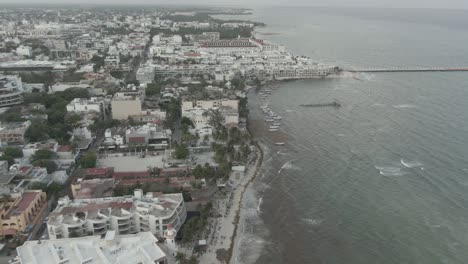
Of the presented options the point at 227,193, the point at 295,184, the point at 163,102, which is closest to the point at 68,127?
the point at 163,102

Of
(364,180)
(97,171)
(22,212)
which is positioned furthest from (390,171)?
(22,212)

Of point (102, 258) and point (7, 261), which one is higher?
point (102, 258)

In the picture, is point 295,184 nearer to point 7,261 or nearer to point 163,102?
point 7,261

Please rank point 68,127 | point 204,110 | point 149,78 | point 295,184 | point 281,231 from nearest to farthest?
point 281,231 < point 295,184 < point 68,127 < point 204,110 < point 149,78

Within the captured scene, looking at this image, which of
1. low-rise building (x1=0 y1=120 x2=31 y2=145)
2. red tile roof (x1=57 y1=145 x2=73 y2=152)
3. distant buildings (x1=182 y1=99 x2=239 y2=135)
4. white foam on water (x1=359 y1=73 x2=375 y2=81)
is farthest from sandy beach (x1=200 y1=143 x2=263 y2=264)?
white foam on water (x1=359 y1=73 x2=375 y2=81)

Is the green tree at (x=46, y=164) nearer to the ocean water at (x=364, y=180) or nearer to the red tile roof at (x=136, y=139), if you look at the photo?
the red tile roof at (x=136, y=139)

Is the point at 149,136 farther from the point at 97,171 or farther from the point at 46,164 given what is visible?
the point at 46,164
